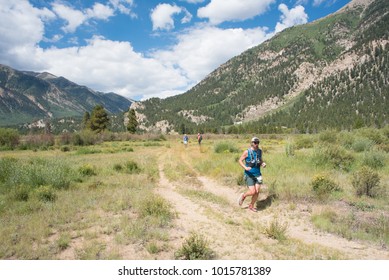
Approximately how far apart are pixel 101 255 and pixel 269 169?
489 inches

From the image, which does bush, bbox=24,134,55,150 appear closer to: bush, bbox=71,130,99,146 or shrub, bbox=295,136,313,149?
bush, bbox=71,130,99,146

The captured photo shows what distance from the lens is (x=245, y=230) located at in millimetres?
7527

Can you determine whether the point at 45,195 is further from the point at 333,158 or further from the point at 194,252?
the point at 333,158

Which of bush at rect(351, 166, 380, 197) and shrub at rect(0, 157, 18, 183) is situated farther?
shrub at rect(0, 157, 18, 183)

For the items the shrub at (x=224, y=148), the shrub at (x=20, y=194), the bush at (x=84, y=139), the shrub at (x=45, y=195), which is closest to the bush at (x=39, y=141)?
the bush at (x=84, y=139)

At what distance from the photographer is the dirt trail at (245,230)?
20.2 feet

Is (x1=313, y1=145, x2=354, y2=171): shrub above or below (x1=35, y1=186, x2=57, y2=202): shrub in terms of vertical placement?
above

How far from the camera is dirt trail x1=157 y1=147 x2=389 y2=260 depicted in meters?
6.15

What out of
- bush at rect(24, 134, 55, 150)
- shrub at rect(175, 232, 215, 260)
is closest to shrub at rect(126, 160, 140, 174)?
shrub at rect(175, 232, 215, 260)

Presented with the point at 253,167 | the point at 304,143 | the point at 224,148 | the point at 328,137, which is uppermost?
the point at 328,137

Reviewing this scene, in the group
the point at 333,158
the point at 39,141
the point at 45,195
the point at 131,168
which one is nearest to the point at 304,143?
the point at 333,158

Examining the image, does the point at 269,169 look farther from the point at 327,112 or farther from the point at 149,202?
the point at 327,112

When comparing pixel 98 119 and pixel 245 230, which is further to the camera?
pixel 98 119

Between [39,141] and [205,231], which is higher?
[39,141]
